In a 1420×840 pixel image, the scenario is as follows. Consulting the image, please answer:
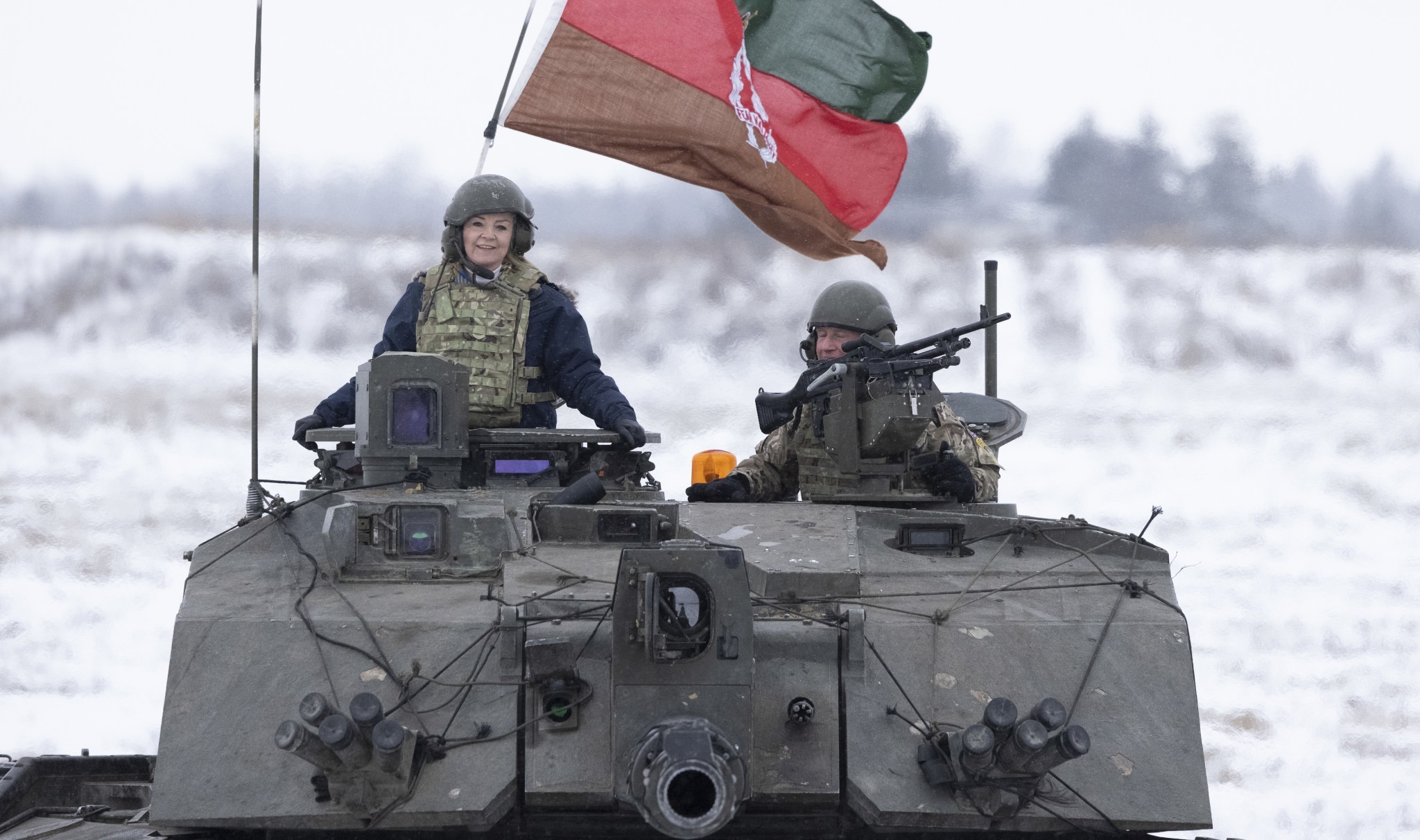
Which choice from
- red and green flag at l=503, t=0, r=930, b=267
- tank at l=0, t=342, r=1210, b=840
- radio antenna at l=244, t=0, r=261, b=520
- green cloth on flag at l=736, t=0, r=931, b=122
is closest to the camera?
tank at l=0, t=342, r=1210, b=840

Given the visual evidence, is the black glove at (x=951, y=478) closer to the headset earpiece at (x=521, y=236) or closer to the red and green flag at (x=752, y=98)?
the headset earpiece at (x=521, y=236)

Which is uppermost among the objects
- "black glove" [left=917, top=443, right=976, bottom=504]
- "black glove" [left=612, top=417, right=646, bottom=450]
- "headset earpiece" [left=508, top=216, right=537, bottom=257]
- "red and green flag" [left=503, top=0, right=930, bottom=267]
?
"red and green flag" [left=503, top=0, right=930, bottom=267]

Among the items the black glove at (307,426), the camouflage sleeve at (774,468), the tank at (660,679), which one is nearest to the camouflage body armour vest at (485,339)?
the black glove at (307,426)

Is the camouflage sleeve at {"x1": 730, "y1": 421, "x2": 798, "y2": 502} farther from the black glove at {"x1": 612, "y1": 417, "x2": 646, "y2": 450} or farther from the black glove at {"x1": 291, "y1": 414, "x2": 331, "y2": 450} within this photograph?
the black glove at {"x1": 291, "y1": 414, "x2": 331, "y2": 450}

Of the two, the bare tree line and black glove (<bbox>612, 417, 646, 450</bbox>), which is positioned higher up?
the bare tree line

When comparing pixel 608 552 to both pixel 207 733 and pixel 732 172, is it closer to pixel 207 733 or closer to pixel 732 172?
pixel 207 733

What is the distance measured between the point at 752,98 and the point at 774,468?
135 inches

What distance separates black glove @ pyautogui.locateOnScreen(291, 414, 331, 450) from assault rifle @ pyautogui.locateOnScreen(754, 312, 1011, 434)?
2.72 meters

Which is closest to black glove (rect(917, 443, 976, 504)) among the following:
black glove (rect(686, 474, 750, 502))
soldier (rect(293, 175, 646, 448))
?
black glove (rect(686, 474, 750, 502))

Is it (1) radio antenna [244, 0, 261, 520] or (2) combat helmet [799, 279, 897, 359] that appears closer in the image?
(1) radio antenna [244, 0, 261, 520]

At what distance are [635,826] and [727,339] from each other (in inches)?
369

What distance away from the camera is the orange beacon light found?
1208cm

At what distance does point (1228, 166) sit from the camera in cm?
1655

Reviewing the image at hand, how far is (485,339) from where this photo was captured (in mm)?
10789
